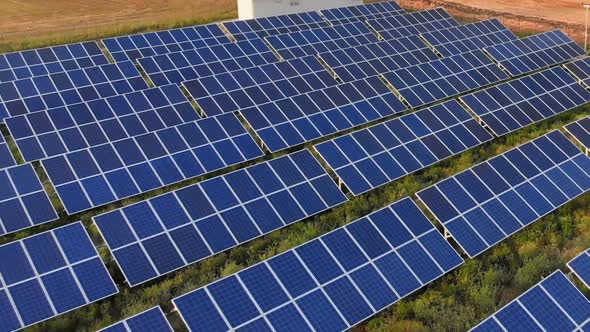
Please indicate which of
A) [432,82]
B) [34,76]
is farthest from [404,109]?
[34,76]

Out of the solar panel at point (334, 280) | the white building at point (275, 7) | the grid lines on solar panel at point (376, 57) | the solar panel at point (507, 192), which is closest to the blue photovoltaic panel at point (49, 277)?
the solar panel at point (334, 280)

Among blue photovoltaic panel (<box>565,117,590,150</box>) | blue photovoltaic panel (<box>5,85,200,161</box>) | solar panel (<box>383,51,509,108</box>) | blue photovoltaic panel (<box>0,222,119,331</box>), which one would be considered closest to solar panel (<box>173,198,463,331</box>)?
blue photovoltaic panel (<box>0,222,119,331</box>)

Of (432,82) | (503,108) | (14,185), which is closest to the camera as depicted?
(14,185)

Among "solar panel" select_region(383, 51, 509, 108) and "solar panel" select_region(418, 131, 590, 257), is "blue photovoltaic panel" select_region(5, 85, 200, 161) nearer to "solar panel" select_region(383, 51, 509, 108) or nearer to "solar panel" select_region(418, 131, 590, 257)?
"solar panel" select_region(383, 51, 509, 108)

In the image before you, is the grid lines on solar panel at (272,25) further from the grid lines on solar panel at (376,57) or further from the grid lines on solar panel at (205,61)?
the grid lines on solar panel at (376,57)

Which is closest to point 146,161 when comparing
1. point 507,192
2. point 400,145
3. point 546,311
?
point 400,145

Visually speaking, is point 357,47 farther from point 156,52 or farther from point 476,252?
point 476,252
